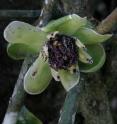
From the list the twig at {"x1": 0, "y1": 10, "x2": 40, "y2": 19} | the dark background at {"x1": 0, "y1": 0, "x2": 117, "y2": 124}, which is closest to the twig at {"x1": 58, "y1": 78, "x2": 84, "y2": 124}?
the twig at {"x1": 0, "y1": 10, "x2": 40, "y2": 19}

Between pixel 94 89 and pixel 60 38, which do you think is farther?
pixel 94 89

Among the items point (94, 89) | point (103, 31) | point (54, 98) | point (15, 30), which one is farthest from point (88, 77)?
point (54, 98)

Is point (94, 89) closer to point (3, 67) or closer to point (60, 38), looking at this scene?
point (60, 38)

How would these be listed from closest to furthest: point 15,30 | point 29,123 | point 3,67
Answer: point 15,30 < point 29,123 < point 3,67

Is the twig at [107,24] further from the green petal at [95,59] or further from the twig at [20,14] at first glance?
the twig at [20,14]

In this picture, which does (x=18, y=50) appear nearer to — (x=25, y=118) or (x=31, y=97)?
(x=25, y=118)

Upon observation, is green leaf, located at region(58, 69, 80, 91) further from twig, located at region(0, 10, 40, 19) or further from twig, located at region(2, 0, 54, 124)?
twig, located at region(0, 10, 40, 19)

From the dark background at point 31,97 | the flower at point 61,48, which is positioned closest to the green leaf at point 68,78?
the flower at point 61,48
